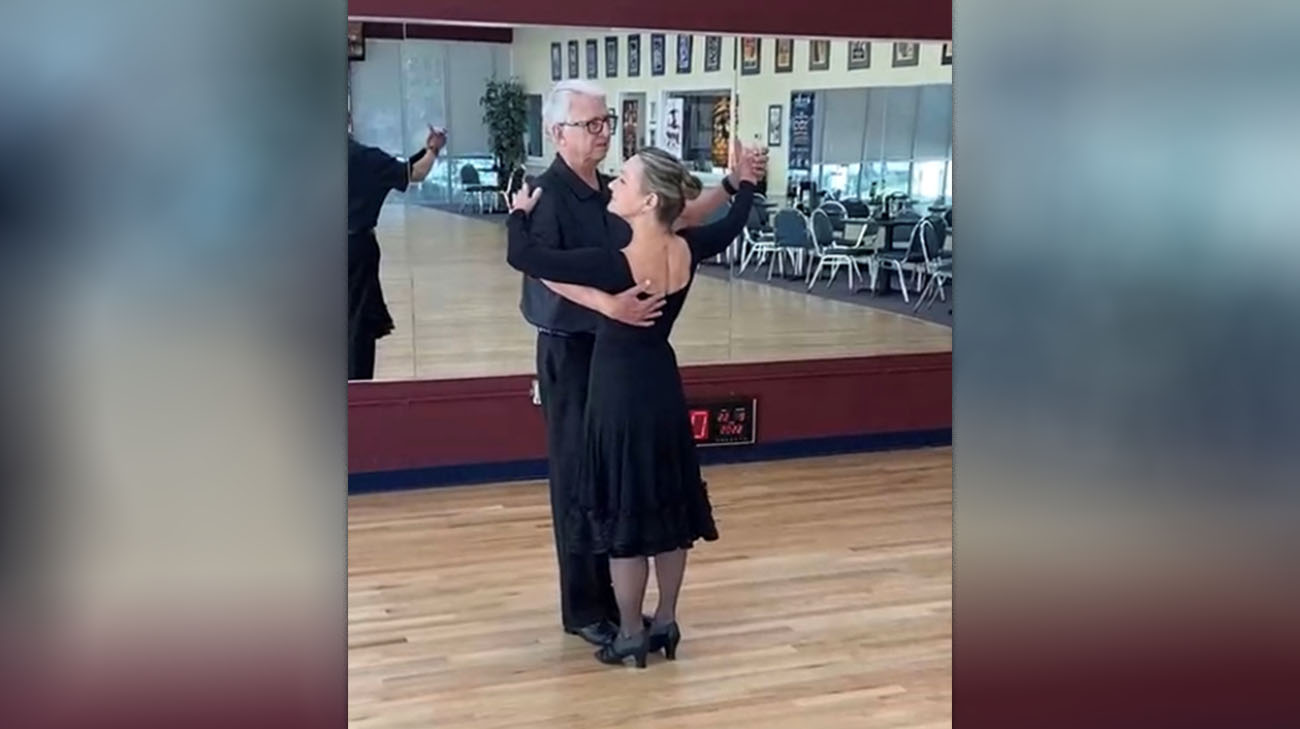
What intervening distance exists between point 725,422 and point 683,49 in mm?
1702

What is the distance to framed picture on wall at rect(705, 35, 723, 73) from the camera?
5.71 metres

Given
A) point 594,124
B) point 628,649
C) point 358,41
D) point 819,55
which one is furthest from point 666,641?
point 819,55

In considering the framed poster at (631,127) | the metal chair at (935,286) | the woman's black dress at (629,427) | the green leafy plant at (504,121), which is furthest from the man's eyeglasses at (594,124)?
the metal chair at (935,286)

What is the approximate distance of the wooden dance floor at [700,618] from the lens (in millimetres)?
3346

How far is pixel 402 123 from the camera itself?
5176 millimetres

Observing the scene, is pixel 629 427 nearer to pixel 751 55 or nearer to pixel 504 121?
pixel 504 121

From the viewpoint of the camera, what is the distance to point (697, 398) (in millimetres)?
5941

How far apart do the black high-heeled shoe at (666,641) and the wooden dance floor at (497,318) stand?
1.71m

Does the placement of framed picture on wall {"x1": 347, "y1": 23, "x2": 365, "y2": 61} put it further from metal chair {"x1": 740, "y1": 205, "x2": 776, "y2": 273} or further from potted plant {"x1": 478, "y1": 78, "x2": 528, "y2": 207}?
metal chair {"x1": 740, "y1": 205, "x2": 776, "y2": 273}

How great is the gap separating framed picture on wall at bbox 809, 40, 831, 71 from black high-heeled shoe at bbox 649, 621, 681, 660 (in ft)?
10.4

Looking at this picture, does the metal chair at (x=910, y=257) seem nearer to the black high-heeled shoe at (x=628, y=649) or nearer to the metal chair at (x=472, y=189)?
the metal chair at (x=472, y=189)
